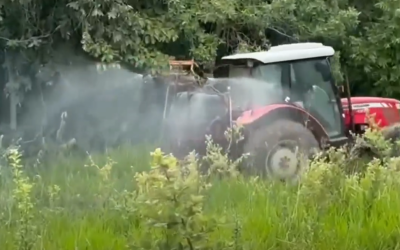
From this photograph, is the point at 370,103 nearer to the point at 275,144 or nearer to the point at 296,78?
the point at 296,78

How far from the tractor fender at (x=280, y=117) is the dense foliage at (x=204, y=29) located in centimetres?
192

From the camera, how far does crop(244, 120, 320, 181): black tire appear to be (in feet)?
22.0

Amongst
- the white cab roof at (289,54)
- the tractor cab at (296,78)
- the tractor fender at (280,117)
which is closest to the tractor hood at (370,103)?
the tractor cab at (296,78)

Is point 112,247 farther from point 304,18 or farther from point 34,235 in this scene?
point 304,18

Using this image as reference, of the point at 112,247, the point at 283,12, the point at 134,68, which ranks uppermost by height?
the point at 283,12

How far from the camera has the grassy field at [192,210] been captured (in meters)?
3.66

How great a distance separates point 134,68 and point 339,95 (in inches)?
98.8

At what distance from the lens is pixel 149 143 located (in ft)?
Result: 23.9

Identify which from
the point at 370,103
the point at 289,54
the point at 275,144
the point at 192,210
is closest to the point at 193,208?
the point at 192,210

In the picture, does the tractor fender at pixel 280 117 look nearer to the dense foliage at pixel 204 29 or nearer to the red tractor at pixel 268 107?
the red tractor at pixel 268 107

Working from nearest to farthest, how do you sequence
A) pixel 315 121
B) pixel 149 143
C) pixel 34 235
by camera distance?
pixel 34 235 < pixel 149 143 < pixel 315 121

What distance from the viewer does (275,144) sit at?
7578 millimetres

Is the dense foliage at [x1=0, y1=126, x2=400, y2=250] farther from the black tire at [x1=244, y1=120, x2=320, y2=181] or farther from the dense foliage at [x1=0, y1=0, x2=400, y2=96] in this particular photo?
the dense foliage at [x1=0, y1=0, x2=400, y2=96]

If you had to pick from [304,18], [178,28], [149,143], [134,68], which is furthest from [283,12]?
[149,143]
